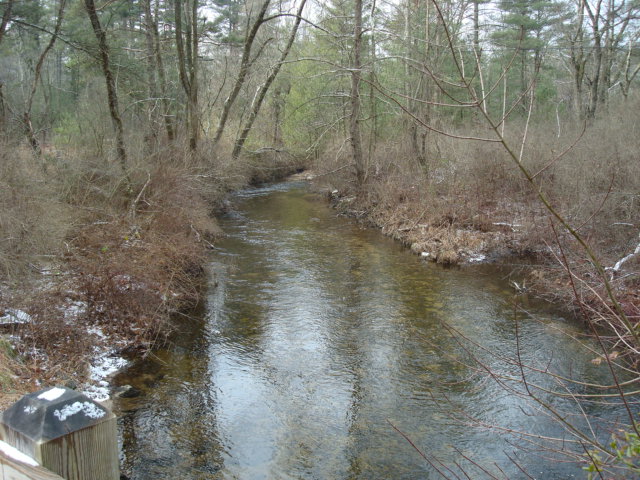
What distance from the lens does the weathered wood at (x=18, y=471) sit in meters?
1.52

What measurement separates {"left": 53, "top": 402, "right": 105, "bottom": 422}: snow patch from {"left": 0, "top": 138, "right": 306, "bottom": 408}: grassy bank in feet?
11.8

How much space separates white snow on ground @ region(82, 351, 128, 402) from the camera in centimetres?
681

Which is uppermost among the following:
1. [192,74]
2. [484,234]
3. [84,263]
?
[192,74]

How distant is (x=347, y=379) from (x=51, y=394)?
6029mm

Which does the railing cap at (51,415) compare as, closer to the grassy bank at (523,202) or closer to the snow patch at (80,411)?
the snow patch at (80,411)

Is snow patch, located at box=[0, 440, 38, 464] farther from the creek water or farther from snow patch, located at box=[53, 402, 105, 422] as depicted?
the creek water

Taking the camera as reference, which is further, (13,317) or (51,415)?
(13,317)

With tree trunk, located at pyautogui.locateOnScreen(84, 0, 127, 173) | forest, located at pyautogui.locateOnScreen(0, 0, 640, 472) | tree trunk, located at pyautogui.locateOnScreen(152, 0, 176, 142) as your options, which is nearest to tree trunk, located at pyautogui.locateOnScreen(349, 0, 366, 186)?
forest, located at pyautogui.locateOnScreen(0, 0, 640, 472)

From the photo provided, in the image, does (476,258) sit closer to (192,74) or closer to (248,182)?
(192,74)

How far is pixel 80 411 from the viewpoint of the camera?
1.76 meters

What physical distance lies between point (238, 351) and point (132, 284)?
7.94ft

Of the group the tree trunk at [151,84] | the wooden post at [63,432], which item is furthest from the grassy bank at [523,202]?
the wooden post at [63,432]

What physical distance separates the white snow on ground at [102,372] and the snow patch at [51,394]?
17.6 ft

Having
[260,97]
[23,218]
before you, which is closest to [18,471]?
[23,218]
